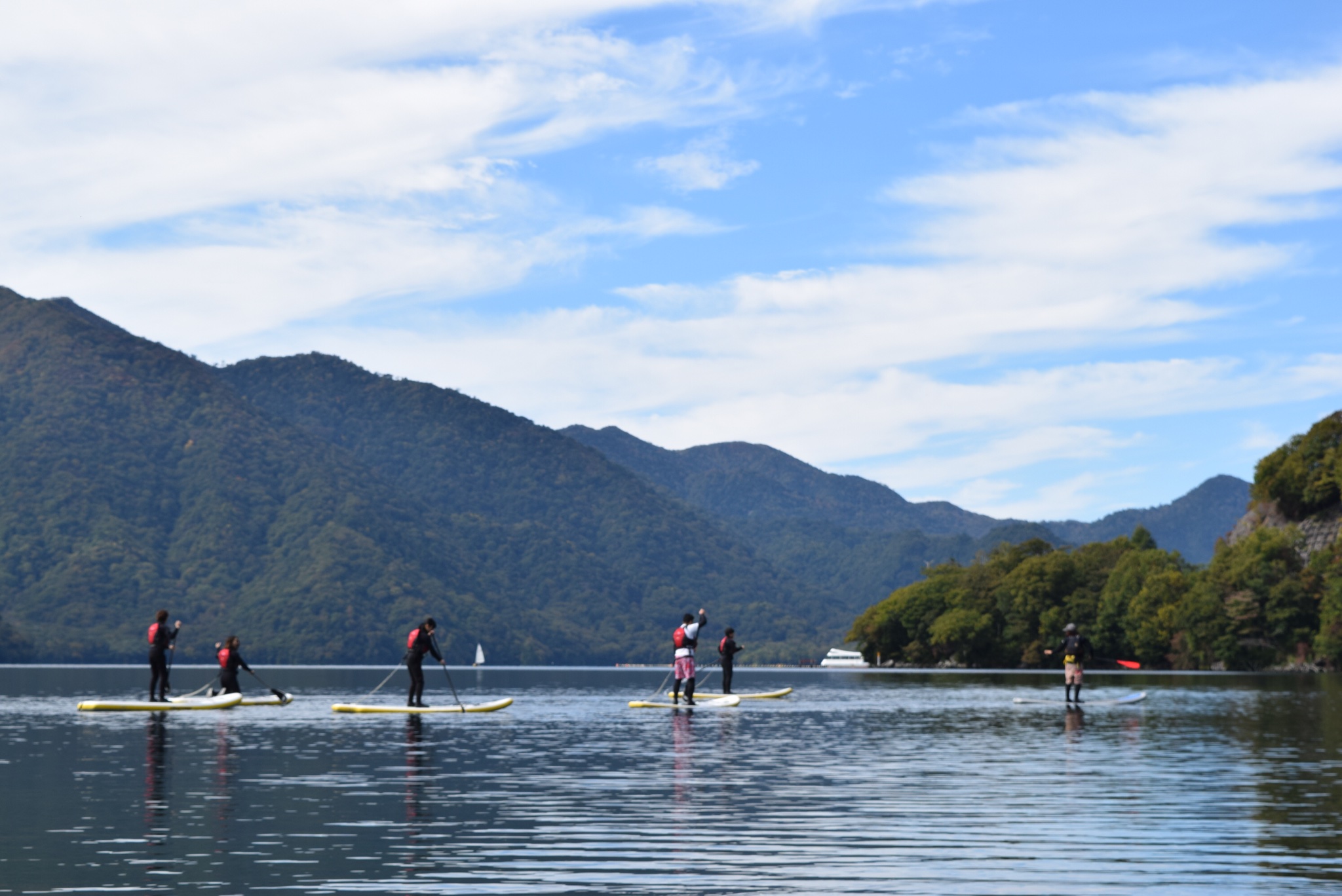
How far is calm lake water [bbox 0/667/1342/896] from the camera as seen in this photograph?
1388 centimetres

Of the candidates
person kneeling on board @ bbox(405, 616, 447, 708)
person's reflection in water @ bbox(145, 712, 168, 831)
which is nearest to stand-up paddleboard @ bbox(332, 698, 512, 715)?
person kneeling on board @ bbox(405, 616, 447, 708)

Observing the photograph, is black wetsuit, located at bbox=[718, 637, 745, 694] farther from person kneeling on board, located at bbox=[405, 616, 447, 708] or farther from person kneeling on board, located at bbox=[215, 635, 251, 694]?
person kneeling on board, located at bbox=[215, 635, 251, 694]

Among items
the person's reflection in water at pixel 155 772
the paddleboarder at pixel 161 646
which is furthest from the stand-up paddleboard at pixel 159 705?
→ the person's reflection in water at pixel 155 772

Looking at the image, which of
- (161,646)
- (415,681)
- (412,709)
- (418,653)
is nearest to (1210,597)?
(415,681)

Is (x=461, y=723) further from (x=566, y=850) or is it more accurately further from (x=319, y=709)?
(x=566, y=850)

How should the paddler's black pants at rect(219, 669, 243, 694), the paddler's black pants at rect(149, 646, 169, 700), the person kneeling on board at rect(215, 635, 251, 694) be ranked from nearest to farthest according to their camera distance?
the paddler's black pants at rect(149, 646, 169, 700), the person kneeling on board at rect(215, 635, 251, 694), the paddler's black pants at rect(219, 669, 243, 694)

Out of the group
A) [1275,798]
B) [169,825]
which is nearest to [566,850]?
[169,825]

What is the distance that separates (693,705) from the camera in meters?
51.5

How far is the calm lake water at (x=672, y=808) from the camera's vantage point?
45.5ft

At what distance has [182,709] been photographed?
1918 inches

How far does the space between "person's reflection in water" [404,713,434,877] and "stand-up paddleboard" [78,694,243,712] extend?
44.0 ft

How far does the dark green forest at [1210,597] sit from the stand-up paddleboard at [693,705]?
337ft

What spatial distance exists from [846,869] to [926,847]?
1.82 m

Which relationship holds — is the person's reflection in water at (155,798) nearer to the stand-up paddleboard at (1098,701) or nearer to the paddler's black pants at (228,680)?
the paddler's black pants at (228,680)
